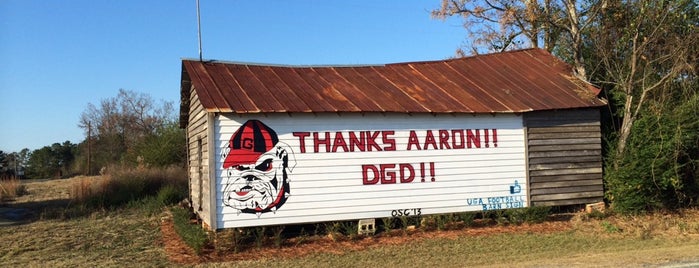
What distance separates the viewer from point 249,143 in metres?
10.6

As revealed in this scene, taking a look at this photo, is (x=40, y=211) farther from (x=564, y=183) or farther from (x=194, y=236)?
(x=564, y=183)

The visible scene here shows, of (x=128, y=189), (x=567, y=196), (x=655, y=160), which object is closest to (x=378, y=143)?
(x=567, y=196)

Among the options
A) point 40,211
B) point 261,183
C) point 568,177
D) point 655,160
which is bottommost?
point 40,211

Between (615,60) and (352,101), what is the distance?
22.5 ft

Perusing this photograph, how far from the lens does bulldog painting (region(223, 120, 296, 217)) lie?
34.3 ft

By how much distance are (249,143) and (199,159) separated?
2456 mm

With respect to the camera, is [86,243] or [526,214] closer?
[86,243]

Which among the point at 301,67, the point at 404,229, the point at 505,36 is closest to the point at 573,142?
the point at 404,229

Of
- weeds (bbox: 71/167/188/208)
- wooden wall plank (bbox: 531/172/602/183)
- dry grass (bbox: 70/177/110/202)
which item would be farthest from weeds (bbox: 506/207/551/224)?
dry grass (bbox: 70/177/110/202)

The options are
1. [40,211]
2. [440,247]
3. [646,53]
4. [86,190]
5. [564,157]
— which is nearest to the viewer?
[440,247]

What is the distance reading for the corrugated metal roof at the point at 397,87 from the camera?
11.1 m

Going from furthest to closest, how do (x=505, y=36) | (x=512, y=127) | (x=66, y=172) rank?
1. (x=66, y=172)
2. (x=505, y=36)
3. (x=512, y=127)

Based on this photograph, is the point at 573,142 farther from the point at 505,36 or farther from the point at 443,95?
the point at 505,36

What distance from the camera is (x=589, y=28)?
46.8 feet
